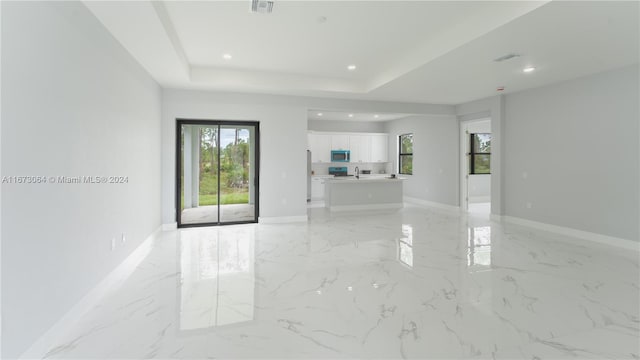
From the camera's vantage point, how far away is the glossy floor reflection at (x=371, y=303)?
212cm

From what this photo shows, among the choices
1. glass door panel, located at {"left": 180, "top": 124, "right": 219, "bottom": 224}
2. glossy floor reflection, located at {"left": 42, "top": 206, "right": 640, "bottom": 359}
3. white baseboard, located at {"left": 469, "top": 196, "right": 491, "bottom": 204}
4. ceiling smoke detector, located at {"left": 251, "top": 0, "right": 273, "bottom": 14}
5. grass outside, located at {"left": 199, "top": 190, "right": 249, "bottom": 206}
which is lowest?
glossy floor reflection, located at {"left": 42, "top": 206, "right": 640, "bottom": 359}

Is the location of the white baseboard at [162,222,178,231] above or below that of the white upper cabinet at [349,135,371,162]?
below

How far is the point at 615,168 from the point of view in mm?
4793

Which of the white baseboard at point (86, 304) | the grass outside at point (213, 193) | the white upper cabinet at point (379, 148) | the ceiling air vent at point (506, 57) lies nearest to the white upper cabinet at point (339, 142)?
the white upper cabinet at point (379, 148)

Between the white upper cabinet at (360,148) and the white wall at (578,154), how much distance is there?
4764mm

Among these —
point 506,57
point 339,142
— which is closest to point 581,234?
point 506,57

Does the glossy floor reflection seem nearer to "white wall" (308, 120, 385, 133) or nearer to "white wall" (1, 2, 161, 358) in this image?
"white wall" (1, 2, 161, 358)

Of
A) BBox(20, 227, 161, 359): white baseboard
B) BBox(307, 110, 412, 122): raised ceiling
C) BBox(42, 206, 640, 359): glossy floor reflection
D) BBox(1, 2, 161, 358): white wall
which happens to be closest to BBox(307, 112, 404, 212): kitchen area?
BBox(307, 110, 412, 122): raised ceiling

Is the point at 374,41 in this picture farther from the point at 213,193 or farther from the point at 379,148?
the point at 379,148

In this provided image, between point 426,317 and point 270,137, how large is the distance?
15.4ft

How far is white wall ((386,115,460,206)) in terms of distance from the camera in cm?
812

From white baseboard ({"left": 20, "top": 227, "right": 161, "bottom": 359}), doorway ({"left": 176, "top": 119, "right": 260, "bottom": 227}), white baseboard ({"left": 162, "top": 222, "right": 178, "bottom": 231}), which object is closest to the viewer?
white baseboard ({"left": 20, "top": 227, "right": 161, "bottom": 359})

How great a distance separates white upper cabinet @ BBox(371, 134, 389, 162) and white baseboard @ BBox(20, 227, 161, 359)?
797cm

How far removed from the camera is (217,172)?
6188 mm
